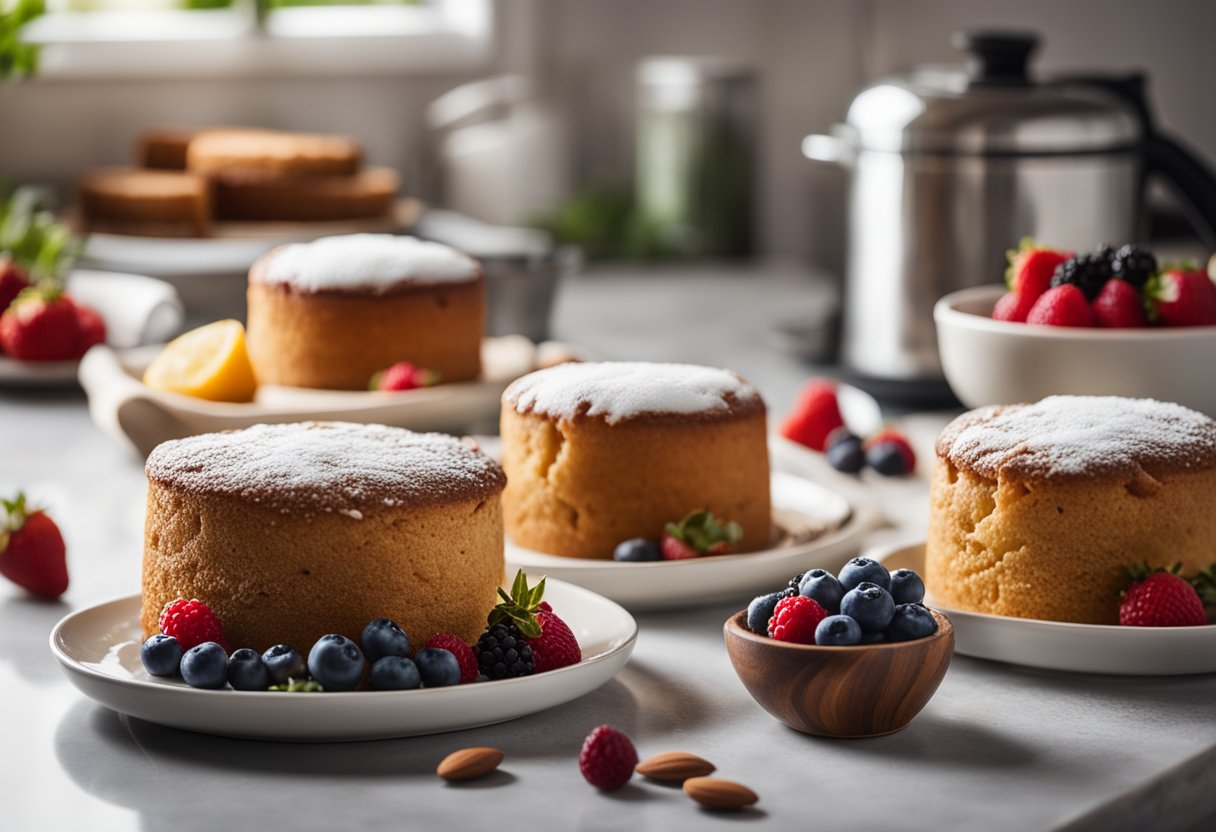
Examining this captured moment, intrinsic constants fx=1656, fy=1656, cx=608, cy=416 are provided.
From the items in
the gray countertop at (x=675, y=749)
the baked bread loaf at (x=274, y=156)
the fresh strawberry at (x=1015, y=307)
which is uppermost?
the baked bread loaf at (x=274, y=156)

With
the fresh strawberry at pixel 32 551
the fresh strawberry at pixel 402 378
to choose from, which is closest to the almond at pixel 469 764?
the fresh strawberry at pixel 32 551

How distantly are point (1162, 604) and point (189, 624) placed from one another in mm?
727

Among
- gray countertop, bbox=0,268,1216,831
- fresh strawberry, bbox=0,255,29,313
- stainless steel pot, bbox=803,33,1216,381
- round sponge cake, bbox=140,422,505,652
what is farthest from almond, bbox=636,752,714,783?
fresh strawberry, bbox=0,255,29,313

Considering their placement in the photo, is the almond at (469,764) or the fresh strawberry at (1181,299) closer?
the almond at (469,764)

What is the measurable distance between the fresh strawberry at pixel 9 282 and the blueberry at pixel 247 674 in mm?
1638

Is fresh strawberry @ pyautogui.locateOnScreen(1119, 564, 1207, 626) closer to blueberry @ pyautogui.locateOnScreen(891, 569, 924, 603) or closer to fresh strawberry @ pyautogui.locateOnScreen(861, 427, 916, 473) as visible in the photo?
blueberry @ pyautogui.locateOnScreen(891, 569, 924, 603)

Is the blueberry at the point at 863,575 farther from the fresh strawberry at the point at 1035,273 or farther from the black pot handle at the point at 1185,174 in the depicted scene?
the black pot handle at the point at 1185,174

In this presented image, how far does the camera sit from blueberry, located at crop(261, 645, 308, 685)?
1.14 meters

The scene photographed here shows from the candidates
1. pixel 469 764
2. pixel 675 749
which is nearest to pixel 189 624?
pixel 469 764

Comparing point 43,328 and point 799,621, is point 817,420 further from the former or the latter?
point 43,328

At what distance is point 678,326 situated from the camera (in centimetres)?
311

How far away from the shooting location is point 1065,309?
5.65ft

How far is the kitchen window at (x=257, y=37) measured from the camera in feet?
11.5

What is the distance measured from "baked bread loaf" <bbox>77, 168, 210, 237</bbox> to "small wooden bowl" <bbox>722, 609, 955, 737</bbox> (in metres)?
1.96
